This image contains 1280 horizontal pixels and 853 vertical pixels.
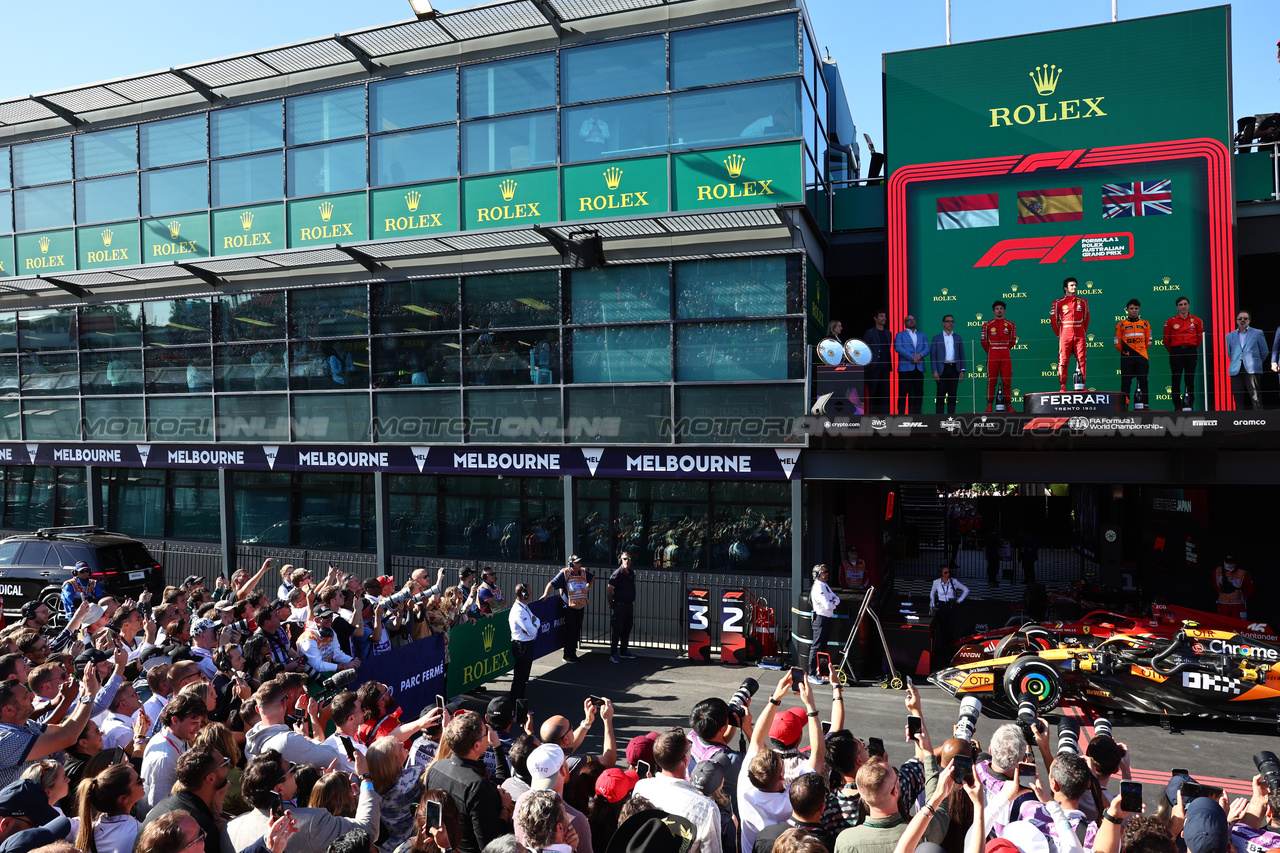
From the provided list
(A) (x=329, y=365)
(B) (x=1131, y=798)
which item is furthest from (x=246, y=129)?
(B) (x=1131, y=798)

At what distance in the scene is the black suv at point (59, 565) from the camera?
15.5 m

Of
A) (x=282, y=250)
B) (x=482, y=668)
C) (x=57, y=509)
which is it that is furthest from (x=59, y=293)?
(x=482, y=668)

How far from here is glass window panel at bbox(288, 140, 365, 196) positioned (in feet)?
58.9

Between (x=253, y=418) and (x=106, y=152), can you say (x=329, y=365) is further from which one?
(x=106, y=152)

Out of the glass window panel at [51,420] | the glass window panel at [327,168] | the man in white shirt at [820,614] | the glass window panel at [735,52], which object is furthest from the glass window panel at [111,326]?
the man in white shirt at [820,614]

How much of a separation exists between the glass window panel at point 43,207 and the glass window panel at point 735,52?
1647cm

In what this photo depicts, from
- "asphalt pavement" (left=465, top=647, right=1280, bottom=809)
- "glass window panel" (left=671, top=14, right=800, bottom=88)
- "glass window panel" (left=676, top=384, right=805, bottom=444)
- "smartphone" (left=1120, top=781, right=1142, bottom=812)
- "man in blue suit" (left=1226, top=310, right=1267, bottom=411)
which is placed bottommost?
"asphalt pavement" (left=465, top=647, right=1280, bottom=809)

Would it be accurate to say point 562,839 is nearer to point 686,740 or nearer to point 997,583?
point 686,740

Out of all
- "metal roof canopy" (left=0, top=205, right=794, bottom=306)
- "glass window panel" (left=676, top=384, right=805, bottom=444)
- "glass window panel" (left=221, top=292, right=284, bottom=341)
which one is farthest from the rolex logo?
"glass window panel" (left=221, top=292, right=284, bottom=341)

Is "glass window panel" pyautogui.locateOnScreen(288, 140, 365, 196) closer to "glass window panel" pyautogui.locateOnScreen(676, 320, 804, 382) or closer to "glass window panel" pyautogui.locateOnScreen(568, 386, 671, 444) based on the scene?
"glass window panel" pyautogui.locateOnScreen(568, 386, 671, 444)

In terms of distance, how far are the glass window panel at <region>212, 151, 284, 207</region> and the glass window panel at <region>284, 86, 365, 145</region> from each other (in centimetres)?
75

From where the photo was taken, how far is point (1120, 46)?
14.4 m

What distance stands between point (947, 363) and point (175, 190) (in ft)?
59.0

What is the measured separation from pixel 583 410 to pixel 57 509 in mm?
17165
